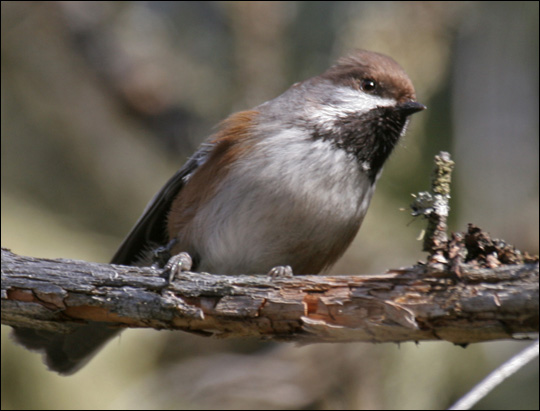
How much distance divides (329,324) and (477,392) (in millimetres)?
744

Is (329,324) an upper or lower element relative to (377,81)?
lower

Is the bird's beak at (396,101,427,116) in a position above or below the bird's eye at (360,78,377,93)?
below

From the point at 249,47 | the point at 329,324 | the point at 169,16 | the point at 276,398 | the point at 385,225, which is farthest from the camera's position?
the point at 169,16

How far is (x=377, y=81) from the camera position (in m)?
4.33

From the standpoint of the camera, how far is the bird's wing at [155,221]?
4684 mm

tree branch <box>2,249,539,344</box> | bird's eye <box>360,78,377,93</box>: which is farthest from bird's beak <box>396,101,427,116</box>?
tree branch <box>2,249,539,344</box>

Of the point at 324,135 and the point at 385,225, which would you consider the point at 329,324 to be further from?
the point at 385,225

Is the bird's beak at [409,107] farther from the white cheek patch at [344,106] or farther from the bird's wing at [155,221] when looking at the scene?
the bird's wing at [155,221]

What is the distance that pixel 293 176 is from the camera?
400 cm

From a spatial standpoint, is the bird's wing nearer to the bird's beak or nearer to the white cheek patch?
the white cheek patch

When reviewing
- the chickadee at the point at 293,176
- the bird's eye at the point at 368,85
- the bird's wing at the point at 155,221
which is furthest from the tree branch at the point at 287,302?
the bird's eye at the point at 368,85

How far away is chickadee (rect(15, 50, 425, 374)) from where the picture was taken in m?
4.04

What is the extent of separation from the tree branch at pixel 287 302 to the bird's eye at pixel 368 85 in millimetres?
1556

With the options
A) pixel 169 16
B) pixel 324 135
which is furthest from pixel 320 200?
pixel 169 16
